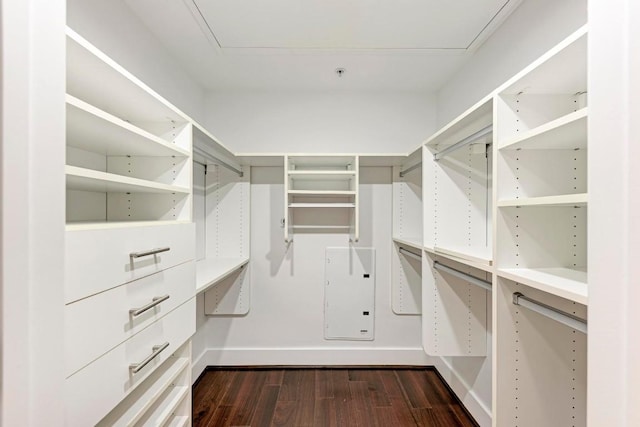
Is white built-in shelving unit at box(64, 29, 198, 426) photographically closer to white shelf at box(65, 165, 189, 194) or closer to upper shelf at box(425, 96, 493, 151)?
white shelf at box(65, 165, 189, 194)

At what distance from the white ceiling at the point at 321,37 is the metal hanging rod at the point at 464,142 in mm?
685

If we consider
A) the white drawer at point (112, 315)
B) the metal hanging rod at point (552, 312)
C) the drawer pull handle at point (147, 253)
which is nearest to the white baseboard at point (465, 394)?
the metal hanging rod at point (552, 312)

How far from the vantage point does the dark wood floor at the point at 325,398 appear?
2025 millimetres

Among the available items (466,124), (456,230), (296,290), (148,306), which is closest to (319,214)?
(296,290)

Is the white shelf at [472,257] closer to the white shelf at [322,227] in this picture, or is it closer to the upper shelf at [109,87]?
the white shelf at [322,227]

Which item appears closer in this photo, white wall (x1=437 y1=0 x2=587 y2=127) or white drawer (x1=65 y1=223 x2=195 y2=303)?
white drawer (x1=65 y1=223 x2=195 y2=303)

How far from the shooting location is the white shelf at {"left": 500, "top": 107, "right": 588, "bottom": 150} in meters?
0.86

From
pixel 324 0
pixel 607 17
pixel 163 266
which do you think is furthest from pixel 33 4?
pixel 324 0

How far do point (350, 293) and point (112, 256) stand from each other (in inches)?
82.9

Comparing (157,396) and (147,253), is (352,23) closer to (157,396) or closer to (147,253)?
(147,253)

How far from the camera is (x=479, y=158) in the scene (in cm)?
197

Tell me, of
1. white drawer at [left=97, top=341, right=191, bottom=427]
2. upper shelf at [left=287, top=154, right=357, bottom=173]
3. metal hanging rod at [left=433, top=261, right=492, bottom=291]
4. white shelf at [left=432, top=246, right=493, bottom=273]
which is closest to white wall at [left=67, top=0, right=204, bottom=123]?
upper shelf at [left=287, top=154, right=357, bottom=173]

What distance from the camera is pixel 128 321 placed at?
102 centimetres

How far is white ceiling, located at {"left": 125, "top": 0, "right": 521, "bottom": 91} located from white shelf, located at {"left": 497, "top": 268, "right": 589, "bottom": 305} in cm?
135
